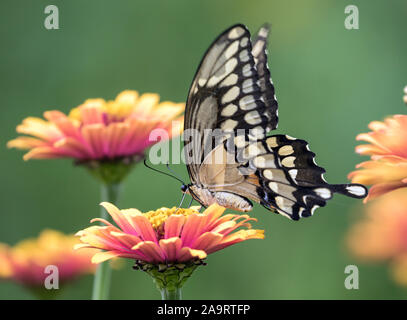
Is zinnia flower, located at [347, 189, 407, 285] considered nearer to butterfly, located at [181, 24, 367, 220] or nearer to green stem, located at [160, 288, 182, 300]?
butterfly, located at [181, 24, 367, 220]

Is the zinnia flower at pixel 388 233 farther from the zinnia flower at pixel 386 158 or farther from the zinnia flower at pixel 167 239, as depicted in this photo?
the zinnia flower at pixel 167 239

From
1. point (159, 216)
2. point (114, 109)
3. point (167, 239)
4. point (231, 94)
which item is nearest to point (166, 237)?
point (167, 239)

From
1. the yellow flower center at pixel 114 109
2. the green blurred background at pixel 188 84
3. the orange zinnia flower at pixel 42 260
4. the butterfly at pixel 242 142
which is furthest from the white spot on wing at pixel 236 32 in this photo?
the green blurred background at pixel 188 84

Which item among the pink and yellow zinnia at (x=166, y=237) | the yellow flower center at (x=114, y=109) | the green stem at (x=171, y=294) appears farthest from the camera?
the yellow flower center at (x=114, y=109)

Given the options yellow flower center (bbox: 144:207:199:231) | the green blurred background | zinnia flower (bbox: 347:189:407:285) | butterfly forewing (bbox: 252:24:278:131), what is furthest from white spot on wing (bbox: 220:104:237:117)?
the green blurred background
